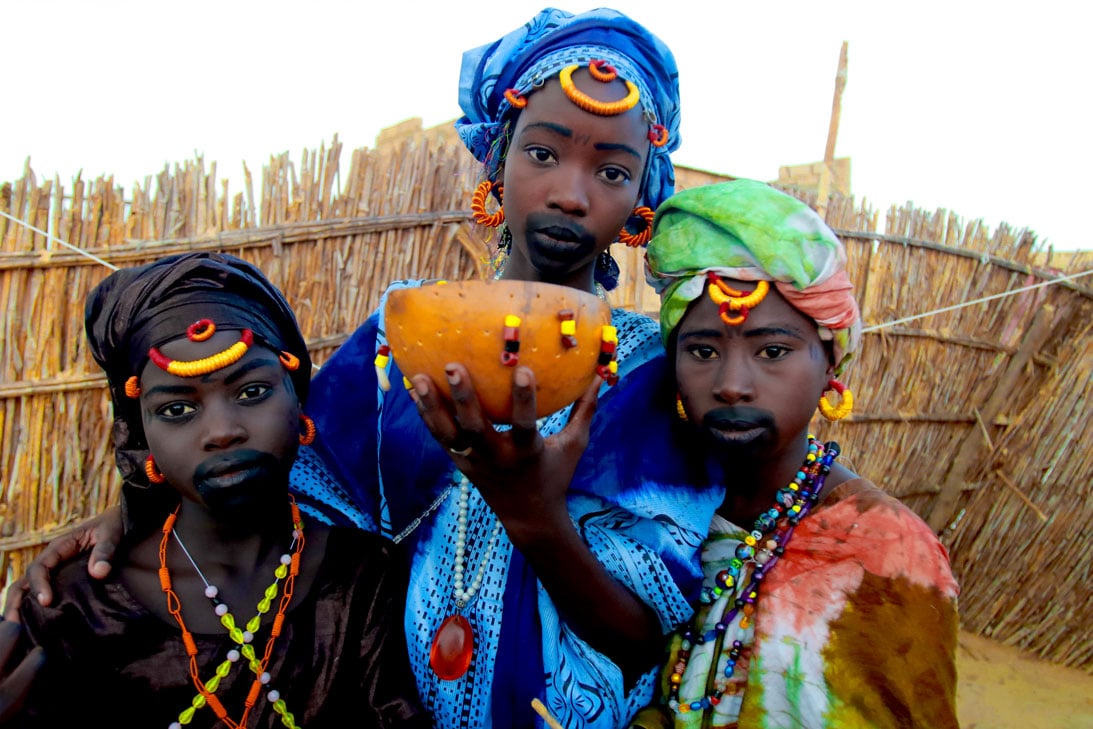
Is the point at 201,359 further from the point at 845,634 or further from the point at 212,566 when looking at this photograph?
the point at 845,634

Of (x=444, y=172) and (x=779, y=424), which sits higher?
(x=444, y=172)

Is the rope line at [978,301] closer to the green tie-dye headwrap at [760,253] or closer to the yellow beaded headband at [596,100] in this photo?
the green tie-dye headwrap at [760,253]

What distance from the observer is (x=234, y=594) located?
1.74 m

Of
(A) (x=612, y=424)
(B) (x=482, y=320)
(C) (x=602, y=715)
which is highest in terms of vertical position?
(B) (x=482, y=320)

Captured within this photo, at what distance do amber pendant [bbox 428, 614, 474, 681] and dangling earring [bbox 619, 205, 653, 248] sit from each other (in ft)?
3.48

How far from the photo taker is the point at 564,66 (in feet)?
5.97

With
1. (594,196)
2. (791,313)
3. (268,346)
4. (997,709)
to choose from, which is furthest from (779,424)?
(997,709)

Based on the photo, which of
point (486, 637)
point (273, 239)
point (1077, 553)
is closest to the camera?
point (486, 637)

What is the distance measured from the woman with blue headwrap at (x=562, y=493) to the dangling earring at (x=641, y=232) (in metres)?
0.12

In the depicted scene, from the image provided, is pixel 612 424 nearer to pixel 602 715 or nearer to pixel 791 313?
pixel 791 313

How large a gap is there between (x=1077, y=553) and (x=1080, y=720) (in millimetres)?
1041

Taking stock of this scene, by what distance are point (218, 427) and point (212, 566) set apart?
1.20 feet

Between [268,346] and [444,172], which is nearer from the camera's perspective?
[268,346]

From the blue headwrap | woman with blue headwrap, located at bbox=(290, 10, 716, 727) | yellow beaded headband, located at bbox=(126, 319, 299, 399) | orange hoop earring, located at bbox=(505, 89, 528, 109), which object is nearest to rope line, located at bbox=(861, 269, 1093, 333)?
the blue headwrap
